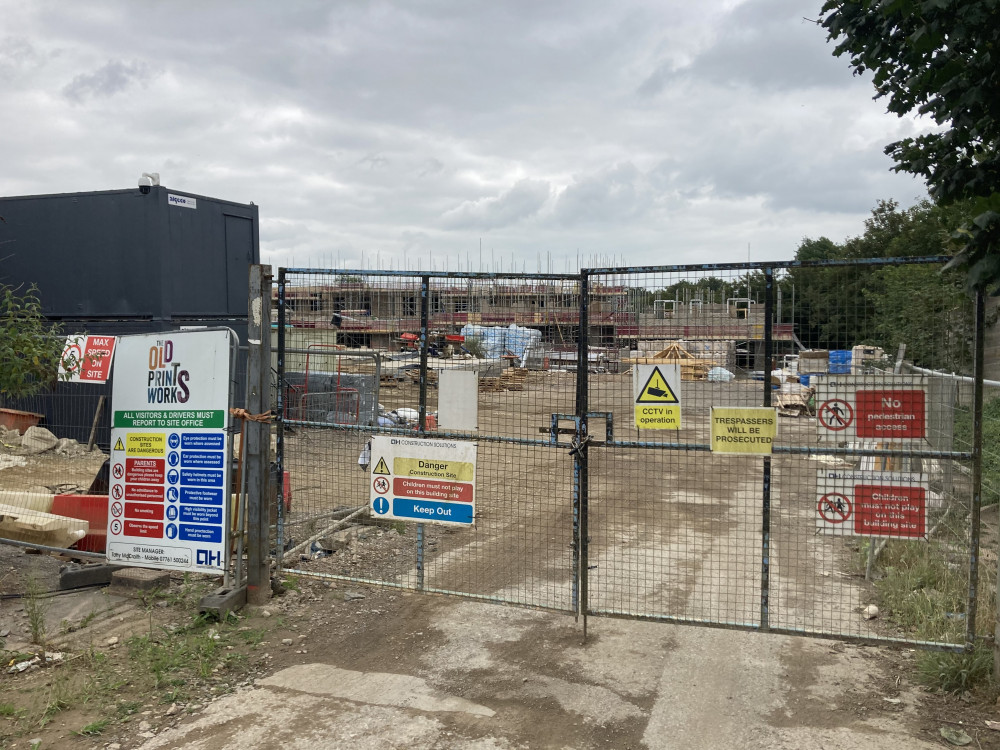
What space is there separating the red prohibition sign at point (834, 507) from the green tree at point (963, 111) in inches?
66.2

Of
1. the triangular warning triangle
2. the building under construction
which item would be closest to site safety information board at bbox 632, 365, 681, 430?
the triangular warning triangle

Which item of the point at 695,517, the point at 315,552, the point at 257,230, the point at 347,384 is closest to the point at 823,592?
the point at 695,517

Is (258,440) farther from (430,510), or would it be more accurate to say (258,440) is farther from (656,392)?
(656,392)

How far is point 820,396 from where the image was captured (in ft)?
16.8

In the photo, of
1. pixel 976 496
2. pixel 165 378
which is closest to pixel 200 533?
pixel 165 378

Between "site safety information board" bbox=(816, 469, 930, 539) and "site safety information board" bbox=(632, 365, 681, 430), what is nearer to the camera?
"site safety information board" bbox=(816, 469, 930, 539)

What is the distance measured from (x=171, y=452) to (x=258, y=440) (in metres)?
0.72

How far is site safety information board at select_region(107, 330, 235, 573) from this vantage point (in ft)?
20.7

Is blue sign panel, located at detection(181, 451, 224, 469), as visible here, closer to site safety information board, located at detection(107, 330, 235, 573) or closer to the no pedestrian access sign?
site safety information board, located at detection(107, 330, 235, 573)

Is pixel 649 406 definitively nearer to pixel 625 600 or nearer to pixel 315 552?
pixel 625 600

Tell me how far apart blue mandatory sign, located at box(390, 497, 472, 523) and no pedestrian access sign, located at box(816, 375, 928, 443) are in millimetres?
2643

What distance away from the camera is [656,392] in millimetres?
5480

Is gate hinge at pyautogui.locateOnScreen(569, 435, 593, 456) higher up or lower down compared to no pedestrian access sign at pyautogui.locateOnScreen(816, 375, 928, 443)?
lower down

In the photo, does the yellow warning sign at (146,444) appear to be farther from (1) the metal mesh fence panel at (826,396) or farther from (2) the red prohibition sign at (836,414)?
(2) the red prohibition sign at (836,414)
